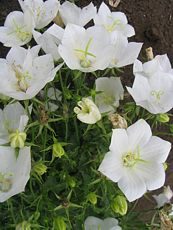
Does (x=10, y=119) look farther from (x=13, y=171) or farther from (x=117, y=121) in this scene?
(x=117, y=121)

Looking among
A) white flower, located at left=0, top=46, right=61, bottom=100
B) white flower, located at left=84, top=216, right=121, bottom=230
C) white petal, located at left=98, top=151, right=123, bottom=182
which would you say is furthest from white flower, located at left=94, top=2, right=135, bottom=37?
white flower, located at left=84, top=216, right=121, bottom=230

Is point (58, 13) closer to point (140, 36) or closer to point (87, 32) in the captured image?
point (87, 32)

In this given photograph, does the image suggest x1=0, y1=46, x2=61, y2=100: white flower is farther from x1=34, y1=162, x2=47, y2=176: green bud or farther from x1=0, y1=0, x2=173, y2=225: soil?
x1=0, y1=0, x2=173, y2=225: soil

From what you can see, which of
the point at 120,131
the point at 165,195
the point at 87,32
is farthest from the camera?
the point at 165,195

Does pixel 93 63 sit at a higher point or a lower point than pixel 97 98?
higher

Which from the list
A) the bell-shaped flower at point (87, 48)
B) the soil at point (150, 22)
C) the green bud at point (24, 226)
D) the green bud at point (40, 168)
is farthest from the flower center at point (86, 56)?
the soil at point (150, 22)

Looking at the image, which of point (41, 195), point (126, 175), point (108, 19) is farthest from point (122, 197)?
point (108, 19)

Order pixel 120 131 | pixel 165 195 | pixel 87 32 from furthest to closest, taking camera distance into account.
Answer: pixel 165 195 → pixel 87 32 → pixel 120 131
